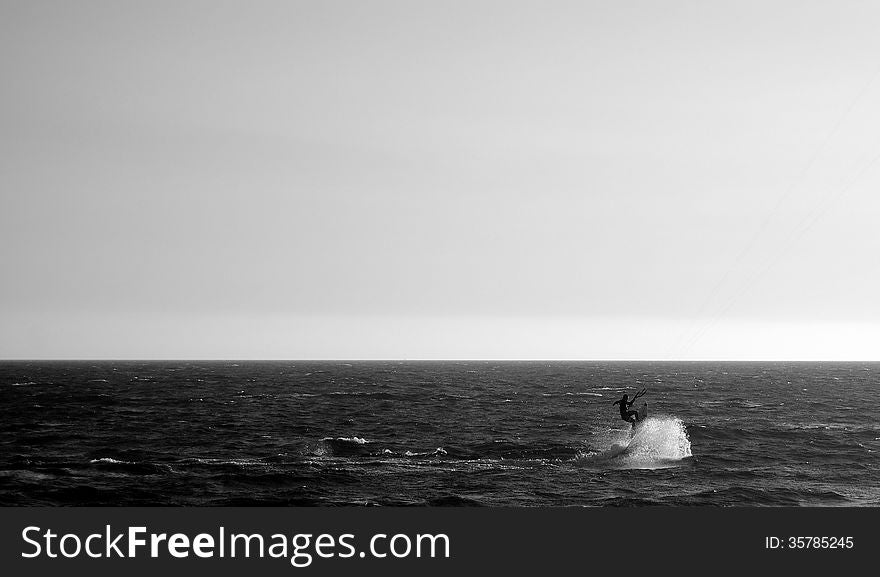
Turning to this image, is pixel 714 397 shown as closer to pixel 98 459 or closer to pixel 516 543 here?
pixel 98 459

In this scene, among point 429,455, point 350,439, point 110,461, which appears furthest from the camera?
point 350,439

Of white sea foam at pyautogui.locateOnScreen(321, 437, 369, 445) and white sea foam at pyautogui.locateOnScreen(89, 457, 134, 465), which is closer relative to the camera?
white sea foam at pyautogui.locateOnScreen(89, 457, 134, 465)

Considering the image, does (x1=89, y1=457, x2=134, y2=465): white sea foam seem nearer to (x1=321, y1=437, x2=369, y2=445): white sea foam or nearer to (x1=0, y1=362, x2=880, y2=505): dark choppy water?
(x1=0, y1=362, x2=880, y2=505): dark choppy water

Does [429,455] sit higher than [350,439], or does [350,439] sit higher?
[350,439]

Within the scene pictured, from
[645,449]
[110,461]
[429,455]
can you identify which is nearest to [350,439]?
[429,455]

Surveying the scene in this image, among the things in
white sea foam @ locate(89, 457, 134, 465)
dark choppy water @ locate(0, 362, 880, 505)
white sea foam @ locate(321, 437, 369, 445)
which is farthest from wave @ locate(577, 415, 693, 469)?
white sea foam @ locate(89, 457, 134, 465)

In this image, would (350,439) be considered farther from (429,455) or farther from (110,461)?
(110,461)

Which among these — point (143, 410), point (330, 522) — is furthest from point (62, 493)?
point (143, 410)

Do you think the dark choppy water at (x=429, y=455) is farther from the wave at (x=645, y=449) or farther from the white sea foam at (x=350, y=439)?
the white sea foam at (x=350, y=439)

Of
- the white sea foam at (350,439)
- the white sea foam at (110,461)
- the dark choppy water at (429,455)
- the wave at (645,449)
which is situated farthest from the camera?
the white sea foam at (350,439)

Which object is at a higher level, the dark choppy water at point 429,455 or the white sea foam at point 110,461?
the white sea foam at point 110,461

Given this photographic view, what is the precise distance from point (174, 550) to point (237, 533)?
148 cm

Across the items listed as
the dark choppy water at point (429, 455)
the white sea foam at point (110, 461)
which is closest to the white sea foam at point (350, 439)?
the dark choppy water at point (429, 455)

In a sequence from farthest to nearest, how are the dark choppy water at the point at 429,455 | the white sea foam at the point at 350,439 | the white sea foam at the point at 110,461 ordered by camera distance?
the white sea foam at the point at 350,439
the white sea foam at the point at 110,461
the dark choppy water at the point at 429,455
